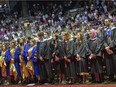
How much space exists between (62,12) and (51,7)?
9.45 feet

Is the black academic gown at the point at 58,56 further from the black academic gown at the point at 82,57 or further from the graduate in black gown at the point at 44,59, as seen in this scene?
the black academic gown at the point at 82,57

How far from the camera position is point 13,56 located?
50.1ft

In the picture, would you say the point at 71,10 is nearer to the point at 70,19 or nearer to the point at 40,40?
the point at 70,19

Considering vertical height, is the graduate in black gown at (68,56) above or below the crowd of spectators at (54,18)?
below

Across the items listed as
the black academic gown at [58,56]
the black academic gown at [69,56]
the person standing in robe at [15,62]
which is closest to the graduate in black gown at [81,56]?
the black academic gown at [69,56]

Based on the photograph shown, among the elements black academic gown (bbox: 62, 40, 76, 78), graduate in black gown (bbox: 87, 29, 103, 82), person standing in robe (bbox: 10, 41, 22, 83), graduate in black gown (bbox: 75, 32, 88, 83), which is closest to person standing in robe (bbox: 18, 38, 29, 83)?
person standing in robe (bbox: 10, 41, 22, 83)

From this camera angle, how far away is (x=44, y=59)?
1376cm

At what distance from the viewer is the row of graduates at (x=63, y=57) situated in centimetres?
1227

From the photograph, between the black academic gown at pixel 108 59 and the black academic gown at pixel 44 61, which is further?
the black academic gown at pixel 44 61

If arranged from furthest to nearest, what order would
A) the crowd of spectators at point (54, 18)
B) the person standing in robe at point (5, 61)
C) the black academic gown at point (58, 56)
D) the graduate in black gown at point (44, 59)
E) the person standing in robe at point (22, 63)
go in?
the crowd of spectators at point (54, 18)
the person standing in robe at point (5, 61)
the person standing in robe at point (22, 63)
the graduate in black gown at point (44, 59)
the black academic gown at point (58, 56)

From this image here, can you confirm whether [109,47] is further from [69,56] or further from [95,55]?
[69,56]

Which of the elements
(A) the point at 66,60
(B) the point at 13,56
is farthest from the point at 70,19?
(A) the point at 66,60

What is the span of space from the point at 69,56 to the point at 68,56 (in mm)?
42

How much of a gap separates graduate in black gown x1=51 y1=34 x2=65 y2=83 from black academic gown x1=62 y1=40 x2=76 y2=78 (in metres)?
0.19
